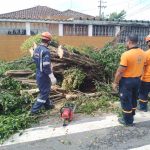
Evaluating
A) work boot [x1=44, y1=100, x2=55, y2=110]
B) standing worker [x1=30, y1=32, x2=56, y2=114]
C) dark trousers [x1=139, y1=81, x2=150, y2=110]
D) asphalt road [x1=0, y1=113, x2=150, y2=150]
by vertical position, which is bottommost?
asphalt road [x1=0, y1=113, x2=150, y2=150]

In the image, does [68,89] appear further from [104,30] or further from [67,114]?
[104,30]

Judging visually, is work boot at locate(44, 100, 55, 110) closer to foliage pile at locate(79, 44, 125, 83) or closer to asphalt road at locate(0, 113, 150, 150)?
asphalt road at locate(0, 113, 150, 150)

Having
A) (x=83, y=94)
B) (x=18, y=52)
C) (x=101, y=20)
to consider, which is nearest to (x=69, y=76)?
(x=83, y=94)

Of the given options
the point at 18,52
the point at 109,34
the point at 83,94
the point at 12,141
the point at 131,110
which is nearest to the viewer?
the point at 12,141

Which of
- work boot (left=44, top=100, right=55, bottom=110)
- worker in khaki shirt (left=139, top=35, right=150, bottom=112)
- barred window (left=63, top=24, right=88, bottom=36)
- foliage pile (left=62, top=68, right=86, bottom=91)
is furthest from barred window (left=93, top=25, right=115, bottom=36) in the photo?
work boot (left=44, top=100, right=55, bottom=110)

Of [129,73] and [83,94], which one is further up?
[129,73]

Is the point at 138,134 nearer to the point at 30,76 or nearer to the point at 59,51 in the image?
the point at 59,51

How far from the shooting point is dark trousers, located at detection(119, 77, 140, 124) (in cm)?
657

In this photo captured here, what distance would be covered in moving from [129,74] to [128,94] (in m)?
0.44

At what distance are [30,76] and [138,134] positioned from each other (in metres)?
4.32

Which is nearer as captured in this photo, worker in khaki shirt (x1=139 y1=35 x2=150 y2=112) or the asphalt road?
the asphalt road

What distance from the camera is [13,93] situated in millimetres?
8156

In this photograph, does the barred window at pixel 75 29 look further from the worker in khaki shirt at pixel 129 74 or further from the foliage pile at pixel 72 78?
the worker in khaki shirt at pixel 129 74

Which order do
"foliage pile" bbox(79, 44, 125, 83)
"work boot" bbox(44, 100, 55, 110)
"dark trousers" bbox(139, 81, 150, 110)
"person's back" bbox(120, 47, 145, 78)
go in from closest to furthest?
"person's back" bbox(120, 47, 145, 78)
"work boot" bbox(44, 100, 55, 110)
"dark trousers" bbox(139, 81, 150, 110)
"foliage pile" bbox(79, 44, 125, 83)
